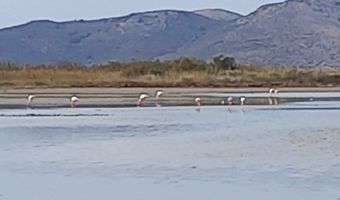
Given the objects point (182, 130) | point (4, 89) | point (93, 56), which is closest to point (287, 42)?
point (93, 56)

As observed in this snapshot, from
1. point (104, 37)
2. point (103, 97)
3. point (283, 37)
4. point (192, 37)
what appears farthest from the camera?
point (192, 37)

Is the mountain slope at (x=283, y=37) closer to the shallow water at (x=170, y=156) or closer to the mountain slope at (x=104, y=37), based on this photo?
the mountain slope at (x=104, y=37)

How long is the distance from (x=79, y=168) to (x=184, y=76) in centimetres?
4727

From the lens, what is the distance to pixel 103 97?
1836 inches

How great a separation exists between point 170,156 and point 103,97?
2708 centimetres

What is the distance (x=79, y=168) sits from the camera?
1762 centimetres

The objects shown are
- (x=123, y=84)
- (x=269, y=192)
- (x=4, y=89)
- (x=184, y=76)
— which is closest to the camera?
(x=269, y=192)

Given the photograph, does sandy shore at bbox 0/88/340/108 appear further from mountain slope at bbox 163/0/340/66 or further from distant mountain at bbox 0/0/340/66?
mountain slope at bbox 163/0/340/66

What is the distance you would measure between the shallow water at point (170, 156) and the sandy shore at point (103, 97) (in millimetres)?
7787

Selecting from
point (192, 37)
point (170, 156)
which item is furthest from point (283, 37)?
point (170, 156)

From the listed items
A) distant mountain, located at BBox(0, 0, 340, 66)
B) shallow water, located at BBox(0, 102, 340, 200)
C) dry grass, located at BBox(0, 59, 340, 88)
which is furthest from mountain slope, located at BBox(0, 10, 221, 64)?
shallow water, located at BBox(0, 102, 340, 200)

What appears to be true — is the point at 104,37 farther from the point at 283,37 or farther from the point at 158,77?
the point at 158,77

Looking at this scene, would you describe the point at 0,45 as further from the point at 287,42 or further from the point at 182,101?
the point at 182,101

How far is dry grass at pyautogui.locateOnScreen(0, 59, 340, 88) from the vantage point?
60.8 m
